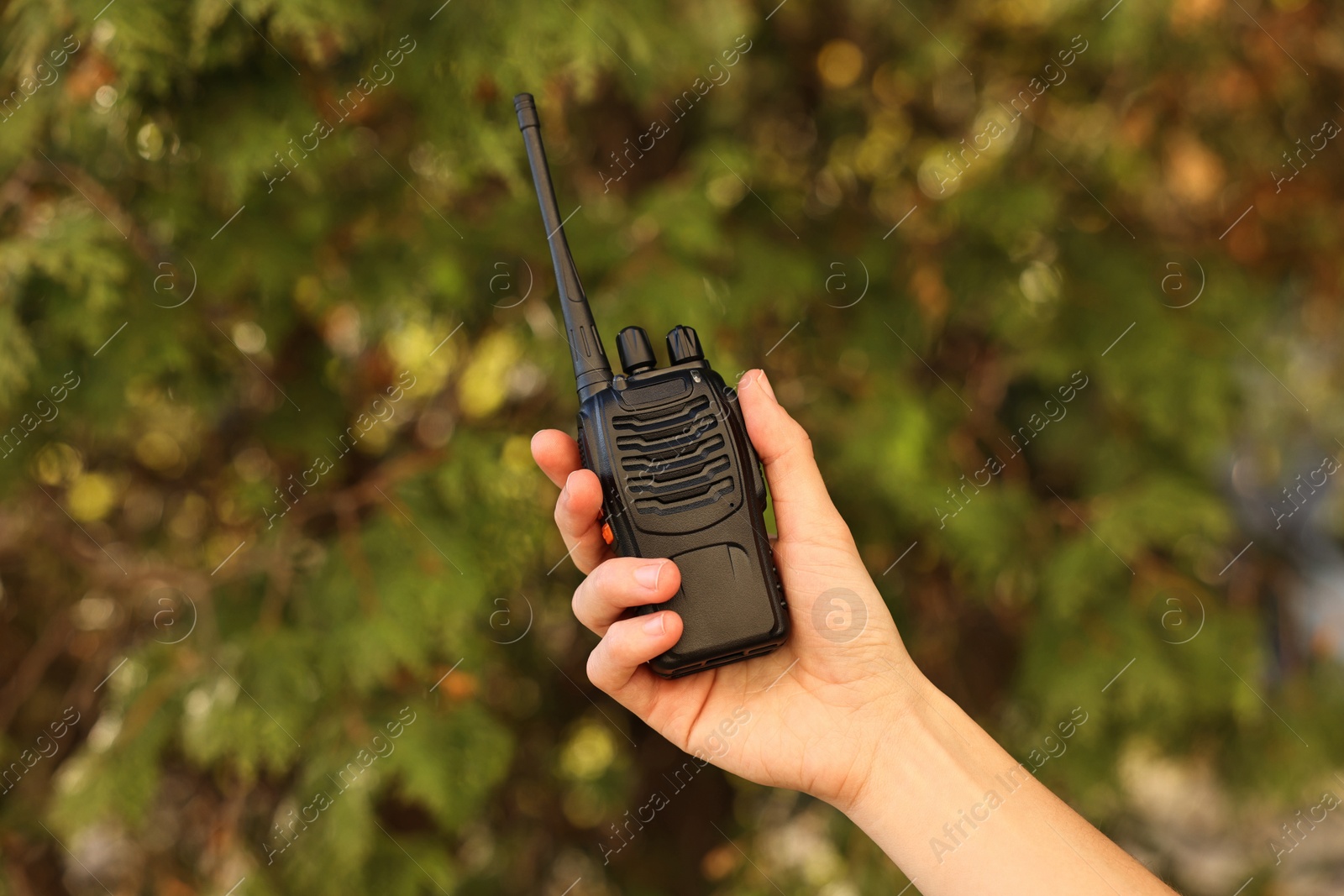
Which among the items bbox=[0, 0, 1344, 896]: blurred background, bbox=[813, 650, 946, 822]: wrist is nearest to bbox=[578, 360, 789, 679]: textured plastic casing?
bbox=[813, 650, 946, 822]: wrist

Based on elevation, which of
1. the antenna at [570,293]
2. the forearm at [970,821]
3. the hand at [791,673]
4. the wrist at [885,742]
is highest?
the antenna at [570,293]

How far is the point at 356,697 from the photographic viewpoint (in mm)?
1574

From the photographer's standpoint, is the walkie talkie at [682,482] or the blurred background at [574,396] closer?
the walkie talkie at [682,482]

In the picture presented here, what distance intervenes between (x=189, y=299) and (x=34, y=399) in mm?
267

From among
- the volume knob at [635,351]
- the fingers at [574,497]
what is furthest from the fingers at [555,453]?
the volume knob at [635,351]

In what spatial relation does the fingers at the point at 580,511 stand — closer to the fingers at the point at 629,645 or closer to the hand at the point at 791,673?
the hand at the point at 791,673

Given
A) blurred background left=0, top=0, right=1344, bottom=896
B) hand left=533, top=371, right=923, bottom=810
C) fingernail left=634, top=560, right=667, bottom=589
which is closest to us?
fingernail left=634, top=560, right=667, bottom=589

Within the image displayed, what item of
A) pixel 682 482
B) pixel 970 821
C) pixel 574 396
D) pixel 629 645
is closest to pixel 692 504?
pixel 682 482

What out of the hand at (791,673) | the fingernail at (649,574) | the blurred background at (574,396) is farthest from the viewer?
the blurred background at (574,396)

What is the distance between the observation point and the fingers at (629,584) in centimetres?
93

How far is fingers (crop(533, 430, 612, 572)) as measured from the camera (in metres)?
0.96

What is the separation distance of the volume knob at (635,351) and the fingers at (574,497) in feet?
0.35

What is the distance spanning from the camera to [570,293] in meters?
1.02

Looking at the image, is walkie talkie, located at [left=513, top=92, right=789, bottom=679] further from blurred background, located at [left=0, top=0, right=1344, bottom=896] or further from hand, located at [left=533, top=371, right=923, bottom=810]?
blurred background, located at [left=0, top=0, right=1344, bottom=896]
